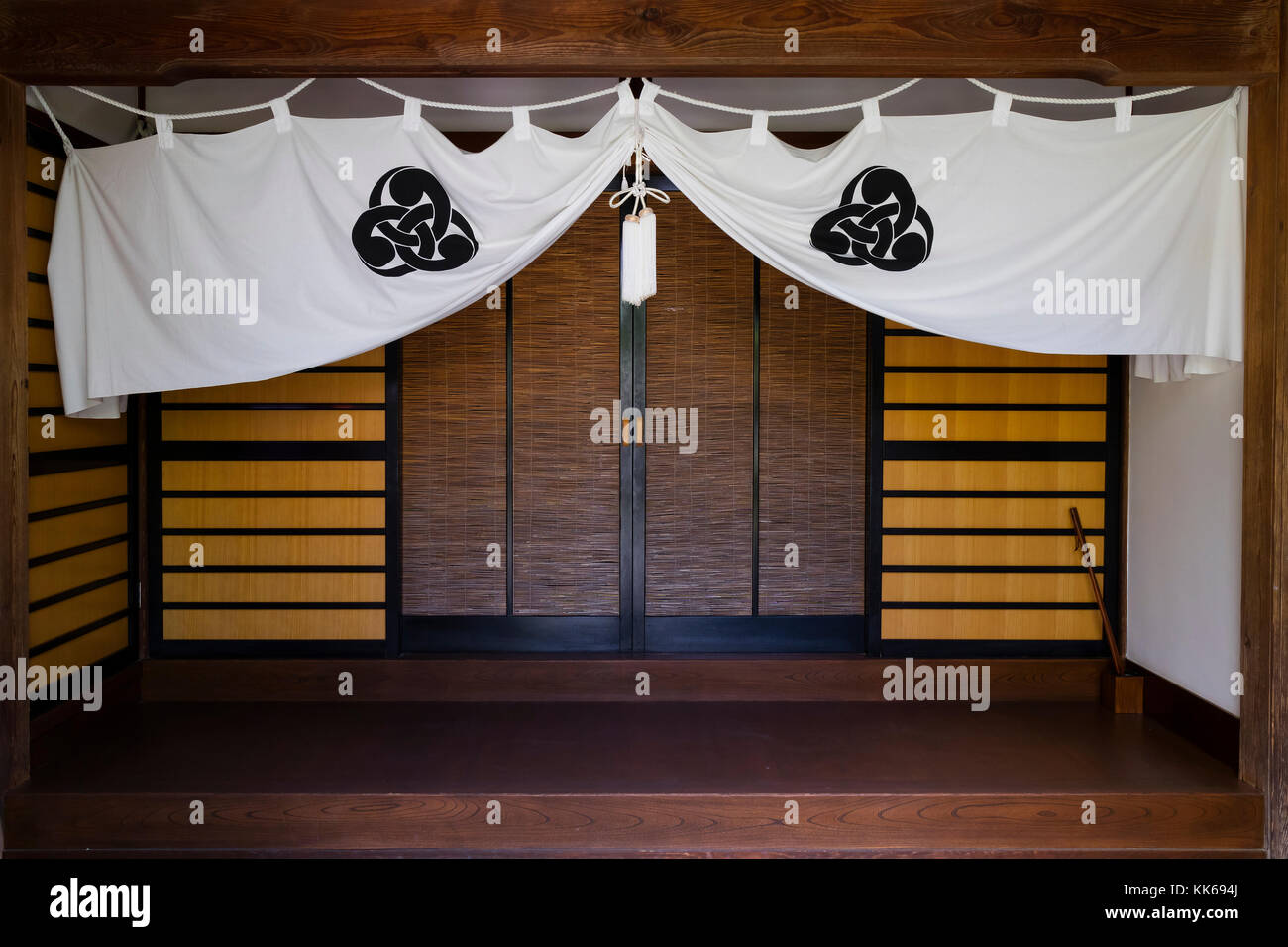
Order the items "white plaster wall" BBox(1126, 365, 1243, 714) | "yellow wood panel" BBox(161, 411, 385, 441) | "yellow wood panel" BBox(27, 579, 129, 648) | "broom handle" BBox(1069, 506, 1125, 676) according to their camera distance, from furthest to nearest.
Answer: "yellow wood panel" BBox(161, 411, 385, 441), "broom handle" BBox(1069, 506, 1125, 676), "yellow wood panel" BBox(27, 579, 129, 648), "white plaster wall" BBox(1126, 365, 1243, 714)

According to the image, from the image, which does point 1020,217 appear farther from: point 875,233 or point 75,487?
point 75,487

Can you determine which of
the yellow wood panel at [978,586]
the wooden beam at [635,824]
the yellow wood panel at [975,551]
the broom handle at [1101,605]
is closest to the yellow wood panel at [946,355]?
the broom handle at [1101,605]

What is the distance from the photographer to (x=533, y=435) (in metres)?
5.11

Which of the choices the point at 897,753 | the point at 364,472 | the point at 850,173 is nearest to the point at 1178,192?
the point at 850,173

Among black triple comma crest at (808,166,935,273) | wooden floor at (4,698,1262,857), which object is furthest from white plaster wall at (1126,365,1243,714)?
black triple comma crest at (808,166,935,273)

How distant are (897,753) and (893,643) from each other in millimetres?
1137

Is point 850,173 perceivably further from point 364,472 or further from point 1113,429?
point 364,472

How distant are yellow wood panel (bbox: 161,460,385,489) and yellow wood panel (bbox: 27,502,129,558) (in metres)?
0.32

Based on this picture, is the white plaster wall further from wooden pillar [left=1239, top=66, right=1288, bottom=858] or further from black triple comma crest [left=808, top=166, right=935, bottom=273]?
black triple comma crest [left=808, top=166, right=935, bottom=273]

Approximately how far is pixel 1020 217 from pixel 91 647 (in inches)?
180

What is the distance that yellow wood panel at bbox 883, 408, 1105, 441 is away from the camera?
5.06 meters

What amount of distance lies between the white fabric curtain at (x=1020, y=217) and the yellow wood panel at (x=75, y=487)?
2.99m

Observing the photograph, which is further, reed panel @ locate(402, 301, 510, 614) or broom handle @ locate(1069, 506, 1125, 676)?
reed panel @ locate(402, 301, 510, 614)

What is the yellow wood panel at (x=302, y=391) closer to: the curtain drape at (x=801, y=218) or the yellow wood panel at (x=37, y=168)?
the yellow wood panel at (x=37, y=168)
